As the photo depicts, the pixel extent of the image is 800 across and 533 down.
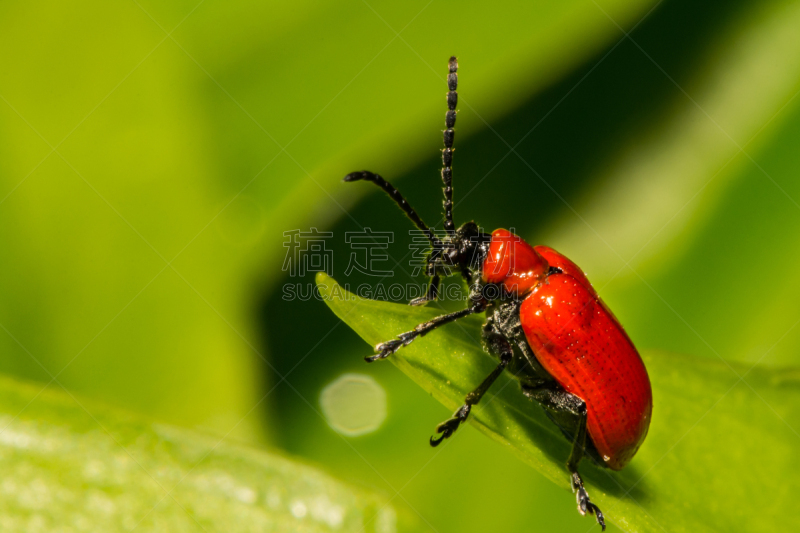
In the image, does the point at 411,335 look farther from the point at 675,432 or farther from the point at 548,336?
the point at 675,432

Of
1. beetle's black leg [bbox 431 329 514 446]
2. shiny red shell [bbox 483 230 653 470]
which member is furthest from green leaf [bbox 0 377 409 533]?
shiny red shell [bbox 483 230 653 470]

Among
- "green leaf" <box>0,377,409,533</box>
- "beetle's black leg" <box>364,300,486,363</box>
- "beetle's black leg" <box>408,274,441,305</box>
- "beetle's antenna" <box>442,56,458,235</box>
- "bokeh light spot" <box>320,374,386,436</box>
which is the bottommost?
"green leaf" <box>0,377,409,533</box>

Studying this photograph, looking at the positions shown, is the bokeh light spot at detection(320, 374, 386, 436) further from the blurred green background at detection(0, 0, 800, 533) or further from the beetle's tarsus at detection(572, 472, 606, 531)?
the beetle's tarsus at detection(572, 472, 606, 531)

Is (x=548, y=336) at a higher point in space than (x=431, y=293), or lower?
higher

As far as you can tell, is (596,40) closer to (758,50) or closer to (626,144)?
(626,144)

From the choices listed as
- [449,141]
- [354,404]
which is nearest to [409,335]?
[449,141]

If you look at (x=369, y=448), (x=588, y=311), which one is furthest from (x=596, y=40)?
(x=369, y=448)
